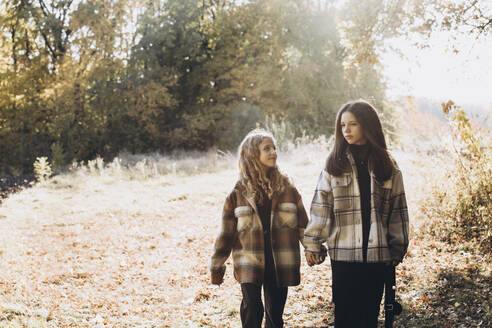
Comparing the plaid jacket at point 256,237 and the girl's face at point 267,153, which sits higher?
the girl's face at point 267,153

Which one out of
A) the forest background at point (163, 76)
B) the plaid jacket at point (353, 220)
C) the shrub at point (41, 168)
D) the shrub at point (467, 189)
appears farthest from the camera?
the forest background at point (163, 76)

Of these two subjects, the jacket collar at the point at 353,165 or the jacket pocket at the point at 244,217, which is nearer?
the jacket collar at the point at 353,165

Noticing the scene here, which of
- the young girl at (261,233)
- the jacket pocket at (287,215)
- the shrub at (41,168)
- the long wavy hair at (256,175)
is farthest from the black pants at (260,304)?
the shrub at (41,168)

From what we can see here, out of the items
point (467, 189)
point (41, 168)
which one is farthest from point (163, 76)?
point (467, 189)

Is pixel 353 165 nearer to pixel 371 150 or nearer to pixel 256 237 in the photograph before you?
pixel 371 150

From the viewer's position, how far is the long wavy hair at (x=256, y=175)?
3.17 meters

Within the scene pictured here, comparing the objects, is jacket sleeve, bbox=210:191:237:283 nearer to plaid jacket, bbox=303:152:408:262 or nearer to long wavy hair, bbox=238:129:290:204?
long wavy hair, bbox=238:129:290:204

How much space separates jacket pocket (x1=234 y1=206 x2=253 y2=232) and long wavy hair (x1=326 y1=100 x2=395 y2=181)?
652mm

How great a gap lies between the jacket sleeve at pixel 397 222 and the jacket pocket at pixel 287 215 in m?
0.67

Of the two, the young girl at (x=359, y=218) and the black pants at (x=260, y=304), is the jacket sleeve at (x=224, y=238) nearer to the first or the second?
the black pants at (x=260, y=304)

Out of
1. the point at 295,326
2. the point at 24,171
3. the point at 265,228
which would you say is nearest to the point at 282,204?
the point at 265,228

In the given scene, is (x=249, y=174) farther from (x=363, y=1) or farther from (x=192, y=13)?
(x=192, y=13)

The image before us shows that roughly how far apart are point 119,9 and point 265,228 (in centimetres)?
1827

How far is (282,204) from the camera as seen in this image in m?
3.16
